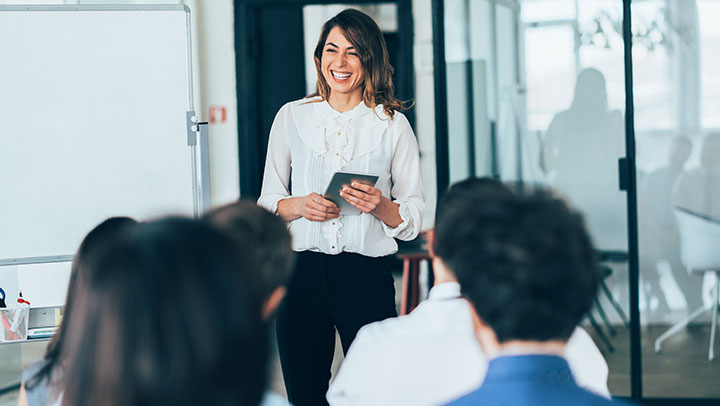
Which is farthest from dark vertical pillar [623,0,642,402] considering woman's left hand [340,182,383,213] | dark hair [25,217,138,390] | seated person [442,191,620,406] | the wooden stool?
seated person [442,191,620,406]

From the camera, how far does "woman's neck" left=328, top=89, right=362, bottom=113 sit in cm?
219

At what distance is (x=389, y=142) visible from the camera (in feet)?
7.16

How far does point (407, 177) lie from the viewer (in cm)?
221

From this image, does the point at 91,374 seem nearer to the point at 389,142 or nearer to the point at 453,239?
the point at 453,239

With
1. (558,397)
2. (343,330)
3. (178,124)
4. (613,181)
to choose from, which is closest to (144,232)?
(558,397)

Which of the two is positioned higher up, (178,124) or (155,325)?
(178,124)

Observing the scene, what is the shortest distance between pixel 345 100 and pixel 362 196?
315 mm

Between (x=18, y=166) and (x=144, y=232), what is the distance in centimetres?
226

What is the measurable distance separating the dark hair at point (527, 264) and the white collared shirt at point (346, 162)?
114 cm

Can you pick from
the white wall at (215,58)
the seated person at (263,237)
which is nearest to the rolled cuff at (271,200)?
the seated person at (263,237)

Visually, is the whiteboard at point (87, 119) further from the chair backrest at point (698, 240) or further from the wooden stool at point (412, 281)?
the chair backrest at point (698, 240)

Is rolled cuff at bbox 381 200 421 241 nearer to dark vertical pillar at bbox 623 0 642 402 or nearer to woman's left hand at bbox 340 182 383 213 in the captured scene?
woman's left hand at bbox 340 182 383 213

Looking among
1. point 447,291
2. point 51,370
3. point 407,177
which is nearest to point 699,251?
point 407,177

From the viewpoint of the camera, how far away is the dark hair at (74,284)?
125cm
